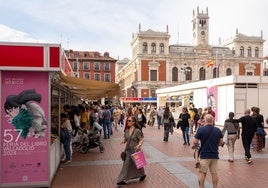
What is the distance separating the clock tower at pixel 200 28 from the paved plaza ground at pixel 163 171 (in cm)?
7919

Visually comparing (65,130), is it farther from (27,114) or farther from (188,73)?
(188,73)

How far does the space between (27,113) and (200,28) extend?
87076mm

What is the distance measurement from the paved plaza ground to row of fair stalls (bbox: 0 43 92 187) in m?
0.73

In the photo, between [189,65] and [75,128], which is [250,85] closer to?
[75,128]

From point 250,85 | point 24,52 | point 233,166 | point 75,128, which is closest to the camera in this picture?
point 24,52

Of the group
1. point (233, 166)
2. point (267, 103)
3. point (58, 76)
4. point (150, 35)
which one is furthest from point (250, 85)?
point (150, 35)

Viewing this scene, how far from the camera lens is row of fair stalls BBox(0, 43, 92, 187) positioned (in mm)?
6902

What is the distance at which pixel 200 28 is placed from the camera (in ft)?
294

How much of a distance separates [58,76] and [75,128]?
3.88m

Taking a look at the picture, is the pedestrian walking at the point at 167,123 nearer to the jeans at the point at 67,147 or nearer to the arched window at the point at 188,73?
the jeans at the point at 67,147

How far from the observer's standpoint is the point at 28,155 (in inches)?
277

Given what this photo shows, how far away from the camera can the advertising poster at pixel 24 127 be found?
6953mm

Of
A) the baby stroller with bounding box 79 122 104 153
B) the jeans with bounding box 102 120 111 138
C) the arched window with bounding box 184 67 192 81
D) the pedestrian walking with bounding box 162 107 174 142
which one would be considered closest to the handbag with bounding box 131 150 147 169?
the baby stroller with bounding box 79 122 104 153

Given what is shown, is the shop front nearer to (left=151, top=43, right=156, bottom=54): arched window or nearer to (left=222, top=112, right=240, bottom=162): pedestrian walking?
(left=222, top=112, right=240, bottom=162): pedestrian walking
